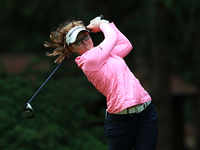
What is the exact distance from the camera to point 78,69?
722cm

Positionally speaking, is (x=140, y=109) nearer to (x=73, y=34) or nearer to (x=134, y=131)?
(x=134, y=131)

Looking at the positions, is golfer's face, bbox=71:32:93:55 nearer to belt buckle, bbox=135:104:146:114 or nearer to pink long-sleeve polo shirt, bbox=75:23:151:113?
pink long-sleeve polo shirt, bbox=75:23:151:113

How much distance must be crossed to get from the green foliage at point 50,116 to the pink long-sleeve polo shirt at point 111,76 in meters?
3.22

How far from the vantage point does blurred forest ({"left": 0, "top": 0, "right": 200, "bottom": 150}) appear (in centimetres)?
567

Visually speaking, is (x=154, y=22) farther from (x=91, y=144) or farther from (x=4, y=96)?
(x=4, y=96)

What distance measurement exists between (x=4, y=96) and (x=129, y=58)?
3407mm

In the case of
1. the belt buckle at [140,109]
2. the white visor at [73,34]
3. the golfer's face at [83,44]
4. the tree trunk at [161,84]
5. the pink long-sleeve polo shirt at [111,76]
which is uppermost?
the white visor at [73,34]

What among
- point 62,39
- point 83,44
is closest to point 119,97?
point 83,44

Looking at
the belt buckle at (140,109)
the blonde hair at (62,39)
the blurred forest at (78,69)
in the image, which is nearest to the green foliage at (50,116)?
the blurred forest at (78,69)

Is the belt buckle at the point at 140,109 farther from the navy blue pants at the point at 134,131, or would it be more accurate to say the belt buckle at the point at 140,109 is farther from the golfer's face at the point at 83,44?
the golfer's face at the point at 83,44

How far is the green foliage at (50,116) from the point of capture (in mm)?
5406

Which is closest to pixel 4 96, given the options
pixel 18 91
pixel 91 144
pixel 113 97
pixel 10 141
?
pixel 18 91

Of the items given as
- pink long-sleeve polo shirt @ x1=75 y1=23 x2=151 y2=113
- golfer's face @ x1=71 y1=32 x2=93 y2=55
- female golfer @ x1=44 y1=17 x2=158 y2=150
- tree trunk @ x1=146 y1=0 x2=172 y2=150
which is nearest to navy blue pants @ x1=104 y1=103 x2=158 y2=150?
female golfer @ x1=44 y1=17 x2=158 y2=150

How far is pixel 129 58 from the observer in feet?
26.0
